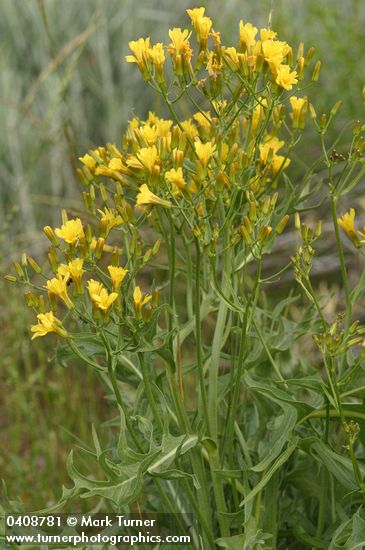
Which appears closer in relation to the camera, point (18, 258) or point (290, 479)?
point (290, 479)

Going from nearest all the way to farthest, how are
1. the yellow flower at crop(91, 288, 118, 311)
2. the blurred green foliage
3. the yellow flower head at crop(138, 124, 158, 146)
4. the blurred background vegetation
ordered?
the yellow flower at crop(91, 288, 118, 311)
the yellow flower head at crop(138, 124, 158, 146)
the blurred background vegetation
the blurred green foliage

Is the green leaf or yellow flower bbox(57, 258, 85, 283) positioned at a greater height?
yellow flower bbox(57, 258, 85, 283)

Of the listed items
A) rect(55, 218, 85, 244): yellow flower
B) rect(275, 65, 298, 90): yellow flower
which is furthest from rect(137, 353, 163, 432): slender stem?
rect(275, 65, 298, 90): yellow flower

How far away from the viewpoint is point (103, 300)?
1.42 metres

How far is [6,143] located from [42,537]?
3285 millimetres

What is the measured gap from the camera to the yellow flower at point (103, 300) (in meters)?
1.41

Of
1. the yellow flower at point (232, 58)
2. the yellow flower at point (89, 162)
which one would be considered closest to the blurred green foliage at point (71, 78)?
the yellow flower at point (89, 162)

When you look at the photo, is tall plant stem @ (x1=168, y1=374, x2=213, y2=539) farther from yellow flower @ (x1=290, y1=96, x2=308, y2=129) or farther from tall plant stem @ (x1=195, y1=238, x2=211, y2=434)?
yellow flower @ (x1=290, y1=96, x2=308, y2=129)

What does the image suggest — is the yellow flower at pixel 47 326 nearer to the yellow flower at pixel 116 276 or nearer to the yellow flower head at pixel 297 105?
the yellow flower at pixel 116 276

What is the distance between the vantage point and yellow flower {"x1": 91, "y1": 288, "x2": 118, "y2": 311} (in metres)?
1.41

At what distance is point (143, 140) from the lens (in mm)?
1638

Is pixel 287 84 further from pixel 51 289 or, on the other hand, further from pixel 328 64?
pixel 328 64

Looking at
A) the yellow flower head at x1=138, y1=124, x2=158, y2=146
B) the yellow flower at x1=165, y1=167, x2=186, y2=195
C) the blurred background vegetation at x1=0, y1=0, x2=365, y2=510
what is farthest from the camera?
the blurred background vegetation at x1=0, y1=0, x2=365, y2=510

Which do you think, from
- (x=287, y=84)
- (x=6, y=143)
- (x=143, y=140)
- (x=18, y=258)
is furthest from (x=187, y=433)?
(x=6, y=143)
